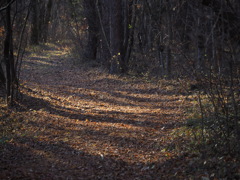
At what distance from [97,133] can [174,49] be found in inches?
117

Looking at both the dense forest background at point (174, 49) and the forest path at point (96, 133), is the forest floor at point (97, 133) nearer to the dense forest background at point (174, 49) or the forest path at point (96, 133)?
the forest path at point (96, 133)

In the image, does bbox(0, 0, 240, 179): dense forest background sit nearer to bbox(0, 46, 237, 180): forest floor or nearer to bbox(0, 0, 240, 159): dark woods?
bbox(0, 0, 240, 159): dark woods

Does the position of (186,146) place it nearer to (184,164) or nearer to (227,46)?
(184,164)

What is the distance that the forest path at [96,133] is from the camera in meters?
5.56

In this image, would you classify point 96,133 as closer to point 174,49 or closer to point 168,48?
point 174,49

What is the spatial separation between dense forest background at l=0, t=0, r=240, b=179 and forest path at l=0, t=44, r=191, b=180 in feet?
2.81

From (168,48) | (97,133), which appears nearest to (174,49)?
(97,133)

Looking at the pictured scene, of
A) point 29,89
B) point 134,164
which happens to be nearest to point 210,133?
point 134,164

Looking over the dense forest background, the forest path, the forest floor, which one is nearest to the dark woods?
the dense forest background

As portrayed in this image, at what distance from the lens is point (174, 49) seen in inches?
272

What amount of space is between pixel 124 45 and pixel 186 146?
37.1 ft

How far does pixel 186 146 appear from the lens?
604cm

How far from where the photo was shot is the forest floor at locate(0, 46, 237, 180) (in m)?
5.50

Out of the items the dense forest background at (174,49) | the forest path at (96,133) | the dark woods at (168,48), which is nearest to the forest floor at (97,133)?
the forest path at (96,133)
